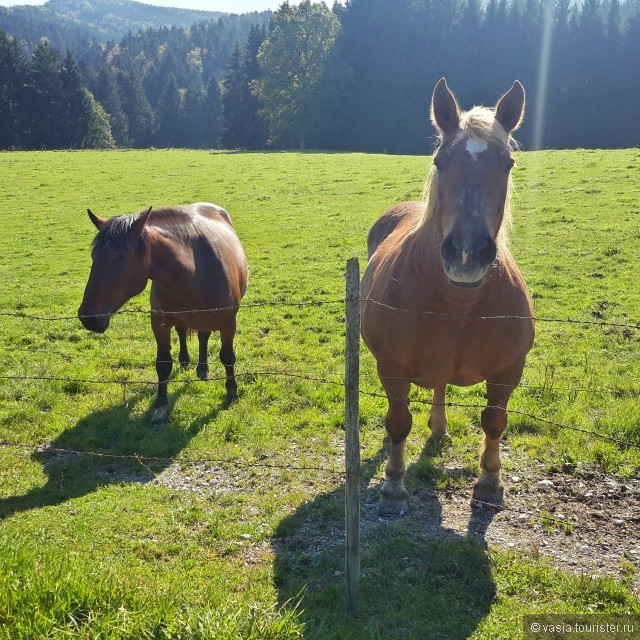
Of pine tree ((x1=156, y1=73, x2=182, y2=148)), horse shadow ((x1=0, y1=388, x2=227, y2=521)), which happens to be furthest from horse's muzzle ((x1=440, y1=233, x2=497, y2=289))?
pine tree ((x1=156, y1=73, x2=182, y2=148))

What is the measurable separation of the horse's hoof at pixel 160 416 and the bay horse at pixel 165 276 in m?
0.01

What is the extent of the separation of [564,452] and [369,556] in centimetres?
248

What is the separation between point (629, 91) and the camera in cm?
6253

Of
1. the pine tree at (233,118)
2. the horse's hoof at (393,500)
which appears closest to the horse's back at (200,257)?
the horse's hoof at (393,500)

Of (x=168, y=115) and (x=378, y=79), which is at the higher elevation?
(x=378, y=79)

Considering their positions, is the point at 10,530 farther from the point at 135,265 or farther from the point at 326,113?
the point at 326,113

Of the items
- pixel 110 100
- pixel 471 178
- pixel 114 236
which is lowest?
pixel 114 236

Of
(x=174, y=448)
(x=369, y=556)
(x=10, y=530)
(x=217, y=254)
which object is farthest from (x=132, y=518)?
(x=217, y=254)

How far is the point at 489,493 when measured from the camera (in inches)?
186

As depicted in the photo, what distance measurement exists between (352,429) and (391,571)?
51.3 inches

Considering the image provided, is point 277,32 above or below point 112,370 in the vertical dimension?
above

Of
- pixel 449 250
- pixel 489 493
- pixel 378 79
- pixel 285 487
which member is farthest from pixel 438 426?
pixel 378 79

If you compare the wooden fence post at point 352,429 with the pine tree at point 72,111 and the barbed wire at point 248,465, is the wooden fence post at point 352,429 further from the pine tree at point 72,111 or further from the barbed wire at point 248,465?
the pine tree at point 72,111

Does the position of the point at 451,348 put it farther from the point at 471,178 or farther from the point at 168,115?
the point at 168,115
